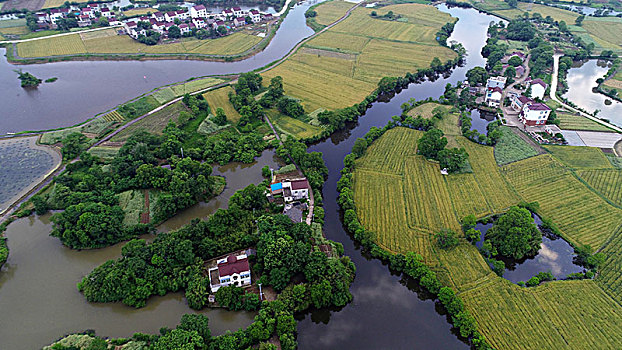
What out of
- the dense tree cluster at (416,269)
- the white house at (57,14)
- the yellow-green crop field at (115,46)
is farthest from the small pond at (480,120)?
the white house at (57,14)

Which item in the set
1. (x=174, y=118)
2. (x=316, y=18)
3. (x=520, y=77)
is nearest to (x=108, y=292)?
(x=174, y=118)

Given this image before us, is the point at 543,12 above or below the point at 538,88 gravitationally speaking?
above

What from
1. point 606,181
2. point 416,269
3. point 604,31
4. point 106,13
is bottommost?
point 606,181

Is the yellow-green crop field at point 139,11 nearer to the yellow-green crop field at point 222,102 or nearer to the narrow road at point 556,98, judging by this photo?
the yellow-green crop field at point 222,102

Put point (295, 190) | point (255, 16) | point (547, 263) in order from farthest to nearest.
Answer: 1. point (255, 16)
2. point (295, 190)
3. point (547, 263)

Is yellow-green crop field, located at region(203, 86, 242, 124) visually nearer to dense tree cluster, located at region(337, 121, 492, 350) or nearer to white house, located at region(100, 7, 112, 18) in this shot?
dense tree cluster, located at region(337, 121, 492, 350)

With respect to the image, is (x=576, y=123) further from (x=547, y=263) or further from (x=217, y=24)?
(x=217, y=24)

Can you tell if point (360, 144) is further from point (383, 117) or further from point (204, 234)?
point (204, 234)

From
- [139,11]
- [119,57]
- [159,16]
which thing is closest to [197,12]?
[159,16]
